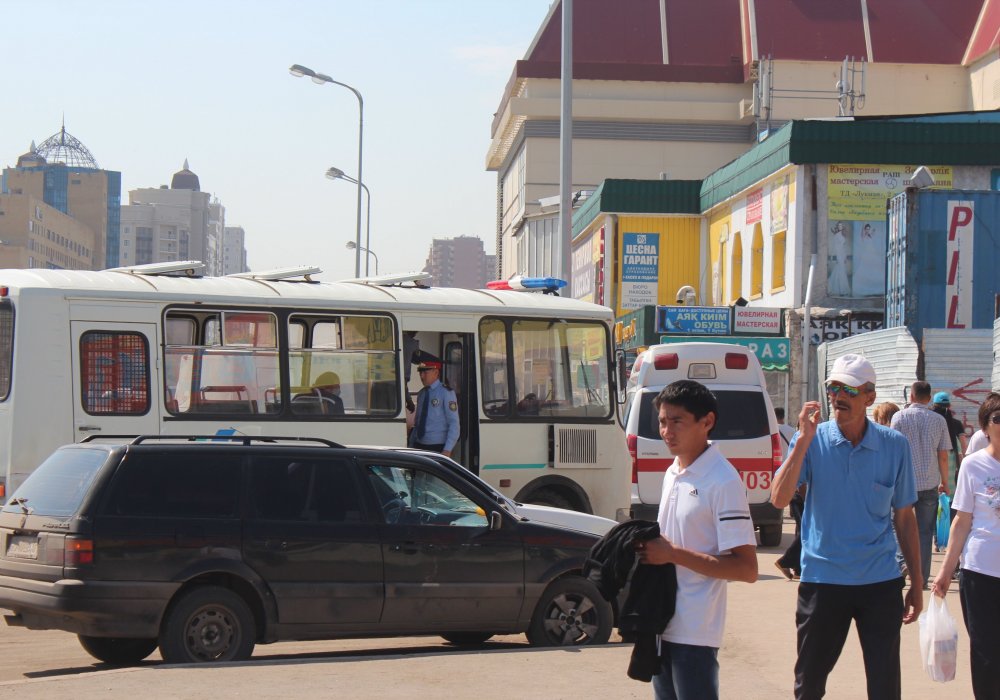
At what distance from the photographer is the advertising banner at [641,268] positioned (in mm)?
43469

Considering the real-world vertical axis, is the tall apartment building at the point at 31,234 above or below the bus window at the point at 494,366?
above

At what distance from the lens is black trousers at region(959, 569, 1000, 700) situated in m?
6.46

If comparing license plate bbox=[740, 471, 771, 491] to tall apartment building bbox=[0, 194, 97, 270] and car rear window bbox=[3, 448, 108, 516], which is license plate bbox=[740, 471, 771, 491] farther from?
tall apartment building bbox=[0, 194, 97, 270]

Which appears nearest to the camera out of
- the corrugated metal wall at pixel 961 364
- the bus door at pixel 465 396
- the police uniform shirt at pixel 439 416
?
the police uniform shirt at pixel 439 416

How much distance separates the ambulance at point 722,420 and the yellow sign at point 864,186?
16.8 metres

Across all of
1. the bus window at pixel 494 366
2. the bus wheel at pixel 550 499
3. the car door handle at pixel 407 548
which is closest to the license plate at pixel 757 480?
the bus wheel at pixel 550 499

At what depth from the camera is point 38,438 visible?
12.3 metres

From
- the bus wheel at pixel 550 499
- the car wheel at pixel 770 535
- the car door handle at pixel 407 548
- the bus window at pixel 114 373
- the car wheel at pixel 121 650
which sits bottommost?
the car wheel at pixel 770 535

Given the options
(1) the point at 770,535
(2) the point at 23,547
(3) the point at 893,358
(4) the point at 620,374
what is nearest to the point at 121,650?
(2) the point at 23,547

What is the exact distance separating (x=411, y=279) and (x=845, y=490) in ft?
31.0

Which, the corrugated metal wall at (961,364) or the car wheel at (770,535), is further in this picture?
the corrugated metal wall at (961,364)

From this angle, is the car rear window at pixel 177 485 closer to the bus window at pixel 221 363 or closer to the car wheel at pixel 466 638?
the car wheel at pixel 466 638

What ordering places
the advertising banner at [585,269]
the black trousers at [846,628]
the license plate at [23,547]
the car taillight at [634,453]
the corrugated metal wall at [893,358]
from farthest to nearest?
the advertising banner at [585,269], the corrugated metal wall at [893,358], the car taillight at [634,453], the license plate at [23,547], the black trousers at [846,628]

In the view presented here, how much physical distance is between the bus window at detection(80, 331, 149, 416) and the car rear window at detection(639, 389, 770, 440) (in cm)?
614
